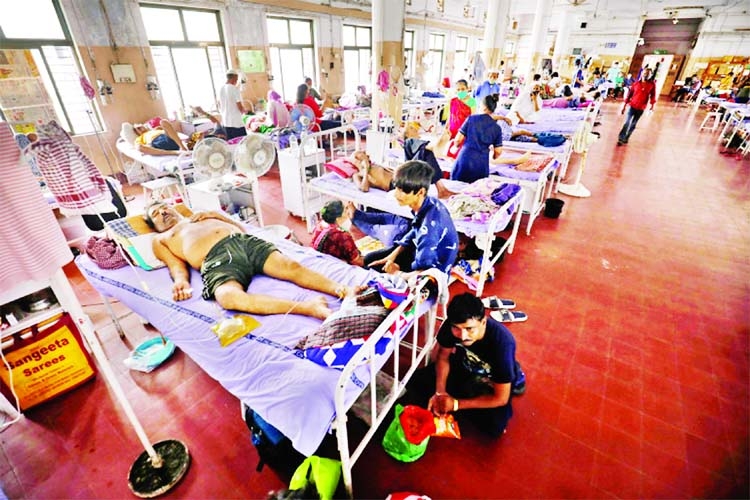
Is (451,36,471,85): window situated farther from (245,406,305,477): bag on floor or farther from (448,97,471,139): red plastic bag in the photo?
(245,406,305,477): bag on floor

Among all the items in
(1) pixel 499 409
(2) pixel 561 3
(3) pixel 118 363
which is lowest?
(3) pixel 118 363

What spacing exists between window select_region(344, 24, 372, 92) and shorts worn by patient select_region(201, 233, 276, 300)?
1145 centimetres

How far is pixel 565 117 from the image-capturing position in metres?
9.23

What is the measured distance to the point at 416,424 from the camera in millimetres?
2289

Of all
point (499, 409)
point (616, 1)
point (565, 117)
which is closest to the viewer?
point (499, 409)

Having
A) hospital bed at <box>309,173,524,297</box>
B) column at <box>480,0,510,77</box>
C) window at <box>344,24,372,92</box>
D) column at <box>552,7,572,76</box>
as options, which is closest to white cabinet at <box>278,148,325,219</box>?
hospital bed at <box>309,173,524,297</box>

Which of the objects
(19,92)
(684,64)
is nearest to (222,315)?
(19,92)

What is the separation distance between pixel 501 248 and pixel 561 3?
2047 cm

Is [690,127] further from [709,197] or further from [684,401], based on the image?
[684,401]

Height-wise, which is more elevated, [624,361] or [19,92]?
[19,92]

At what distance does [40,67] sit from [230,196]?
17.3ft

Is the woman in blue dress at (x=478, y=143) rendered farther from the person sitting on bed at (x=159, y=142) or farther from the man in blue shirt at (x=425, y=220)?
the person sitting on bed at (x=159, y=142)

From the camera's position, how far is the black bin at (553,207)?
555 centimetres

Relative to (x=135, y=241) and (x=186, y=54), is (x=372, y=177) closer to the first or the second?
(x=135, y=241)
